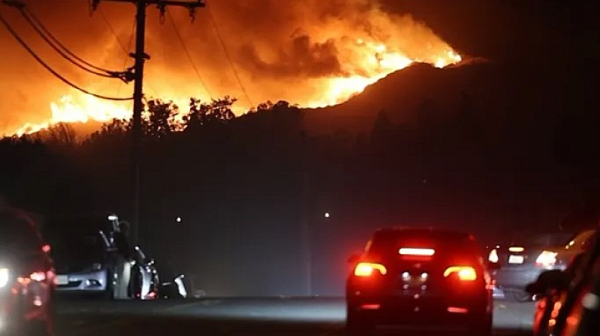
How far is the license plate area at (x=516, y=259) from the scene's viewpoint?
1144 inches

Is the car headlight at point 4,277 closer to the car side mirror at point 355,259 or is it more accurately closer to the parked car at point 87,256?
the car side mirror at point 355,259

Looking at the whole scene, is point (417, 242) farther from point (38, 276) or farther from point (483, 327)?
point (38, 276)

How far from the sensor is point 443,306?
55.5ft

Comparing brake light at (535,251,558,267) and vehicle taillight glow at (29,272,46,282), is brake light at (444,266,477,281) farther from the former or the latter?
brake light at (535,251,558,267)

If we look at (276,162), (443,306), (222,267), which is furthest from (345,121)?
(443,306)

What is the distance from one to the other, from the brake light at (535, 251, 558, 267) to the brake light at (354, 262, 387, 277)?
33.4ft

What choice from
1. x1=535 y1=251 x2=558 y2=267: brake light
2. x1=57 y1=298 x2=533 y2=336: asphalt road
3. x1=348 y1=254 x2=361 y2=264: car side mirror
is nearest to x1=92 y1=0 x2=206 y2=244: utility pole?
x1=57 y1=298 x2=533 y2=336: asphalt road

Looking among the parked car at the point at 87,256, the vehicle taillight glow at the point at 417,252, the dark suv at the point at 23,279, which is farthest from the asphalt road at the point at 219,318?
the dark suv at the point at 23,279

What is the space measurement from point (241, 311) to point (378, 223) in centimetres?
4825

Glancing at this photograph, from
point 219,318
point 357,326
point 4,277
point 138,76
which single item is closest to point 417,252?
point 357,326

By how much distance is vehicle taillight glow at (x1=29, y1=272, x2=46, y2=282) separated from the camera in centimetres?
1290

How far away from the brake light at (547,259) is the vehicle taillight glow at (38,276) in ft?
50.8

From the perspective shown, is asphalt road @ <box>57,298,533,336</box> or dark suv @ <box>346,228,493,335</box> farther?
asphalt road @ <box>57,298,533,336</box>

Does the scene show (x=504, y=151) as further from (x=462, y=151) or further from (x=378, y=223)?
(x=378, y=223)
